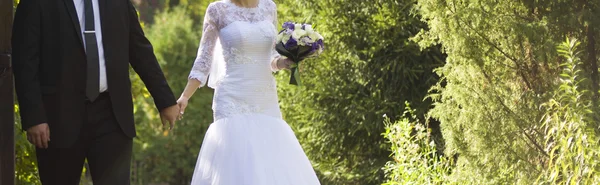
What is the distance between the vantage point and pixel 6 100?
4.98 metres

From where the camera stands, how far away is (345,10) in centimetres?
1303

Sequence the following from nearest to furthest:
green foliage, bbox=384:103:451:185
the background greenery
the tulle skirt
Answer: the tulle skirt → the background greenery → green foliage, bbox=384:103:451:185

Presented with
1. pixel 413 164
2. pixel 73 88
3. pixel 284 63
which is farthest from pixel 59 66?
pixel 413 164

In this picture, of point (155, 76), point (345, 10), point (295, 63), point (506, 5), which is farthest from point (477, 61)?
point (345, 10)

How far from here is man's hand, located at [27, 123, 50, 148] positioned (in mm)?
4580

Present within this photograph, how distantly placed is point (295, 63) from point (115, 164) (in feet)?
6.78

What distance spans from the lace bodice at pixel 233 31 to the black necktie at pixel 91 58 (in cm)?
172

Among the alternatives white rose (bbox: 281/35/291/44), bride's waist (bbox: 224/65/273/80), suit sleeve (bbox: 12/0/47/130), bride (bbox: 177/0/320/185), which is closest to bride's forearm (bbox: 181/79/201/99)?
bride (bbox: 177/0/320/185)

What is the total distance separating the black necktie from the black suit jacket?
0.08 ft

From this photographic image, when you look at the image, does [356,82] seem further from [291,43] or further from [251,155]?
[251,155]

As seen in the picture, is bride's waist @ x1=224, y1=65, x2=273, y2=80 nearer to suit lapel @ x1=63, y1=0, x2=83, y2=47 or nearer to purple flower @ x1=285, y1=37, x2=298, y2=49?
purple flower @ x1=285, y1=37, x2=298, y2=49

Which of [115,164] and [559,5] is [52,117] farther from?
[559,5]

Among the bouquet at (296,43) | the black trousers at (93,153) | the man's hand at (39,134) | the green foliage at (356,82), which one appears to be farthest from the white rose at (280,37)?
the green foliage at (356,82)

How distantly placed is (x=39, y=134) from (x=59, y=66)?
337 mm
